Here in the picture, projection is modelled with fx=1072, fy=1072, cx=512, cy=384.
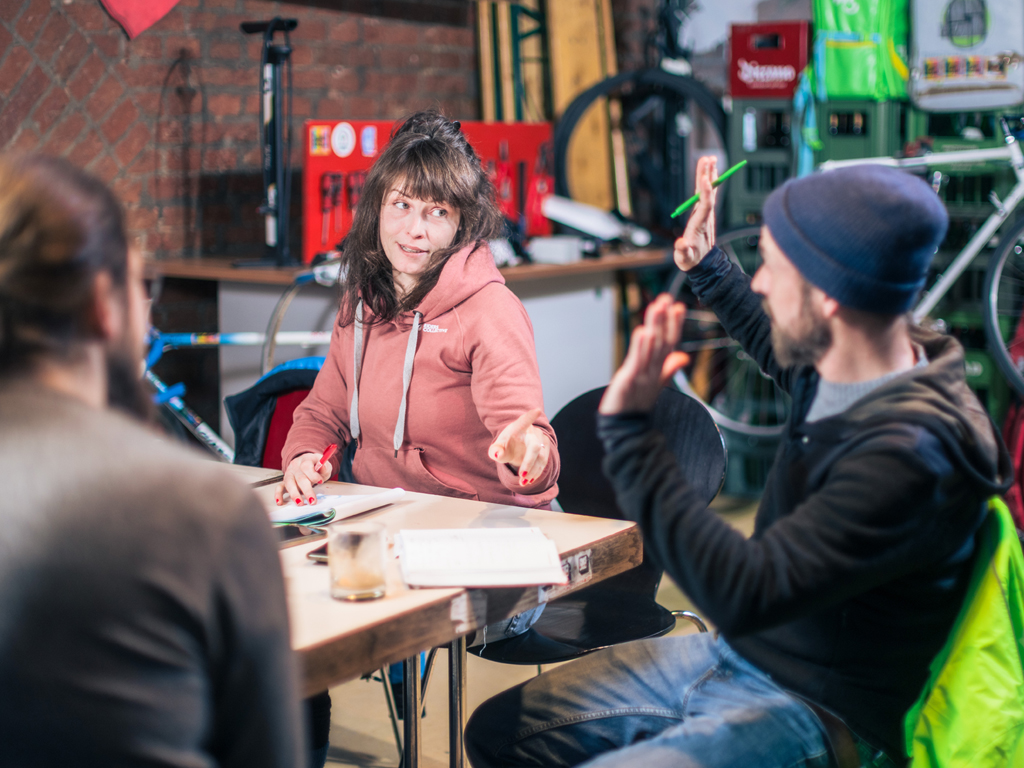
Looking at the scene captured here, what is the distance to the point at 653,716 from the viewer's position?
1.40 m

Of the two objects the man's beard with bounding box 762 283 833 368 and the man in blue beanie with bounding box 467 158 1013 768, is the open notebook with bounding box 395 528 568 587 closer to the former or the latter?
the man in blue beanie with bounding box 467 158 1013 768

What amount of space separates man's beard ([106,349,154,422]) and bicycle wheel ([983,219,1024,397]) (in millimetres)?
3215

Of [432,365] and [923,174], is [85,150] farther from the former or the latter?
[923,174]

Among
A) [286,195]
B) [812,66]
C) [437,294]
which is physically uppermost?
[812,66]

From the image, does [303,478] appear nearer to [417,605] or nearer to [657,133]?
[417,605]

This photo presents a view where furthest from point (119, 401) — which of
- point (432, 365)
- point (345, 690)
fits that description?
point (345, 690)

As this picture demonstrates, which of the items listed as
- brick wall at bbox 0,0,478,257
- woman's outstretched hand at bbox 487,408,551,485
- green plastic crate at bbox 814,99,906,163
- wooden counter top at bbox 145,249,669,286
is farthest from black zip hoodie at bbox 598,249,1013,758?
green plastic crate at bbox 814,99,906,163

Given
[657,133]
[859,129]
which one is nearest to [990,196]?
[859,129]

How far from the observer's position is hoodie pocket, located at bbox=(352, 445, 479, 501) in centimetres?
183

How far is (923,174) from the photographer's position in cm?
387

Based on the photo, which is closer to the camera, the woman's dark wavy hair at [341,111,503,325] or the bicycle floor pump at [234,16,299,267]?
the woman's dark wavy hair at [341,111,503,325]

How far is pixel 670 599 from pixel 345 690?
1082mm

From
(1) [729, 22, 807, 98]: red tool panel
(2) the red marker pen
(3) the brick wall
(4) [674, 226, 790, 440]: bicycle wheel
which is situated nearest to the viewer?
(2) the red marker pen

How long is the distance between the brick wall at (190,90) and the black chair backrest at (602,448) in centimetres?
193
